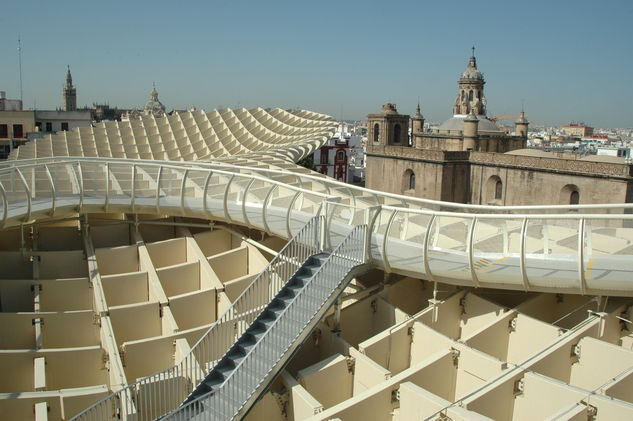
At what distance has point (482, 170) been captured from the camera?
4197 cm

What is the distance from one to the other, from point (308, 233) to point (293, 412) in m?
3.41

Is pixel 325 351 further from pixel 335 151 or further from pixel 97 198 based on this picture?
pixel 335 151

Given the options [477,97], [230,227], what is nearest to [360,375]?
[230,227]

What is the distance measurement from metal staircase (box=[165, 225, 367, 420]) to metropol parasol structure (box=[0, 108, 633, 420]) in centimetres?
3

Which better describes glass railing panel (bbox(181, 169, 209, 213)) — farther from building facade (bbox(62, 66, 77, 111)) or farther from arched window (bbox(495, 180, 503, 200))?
building facade (bbox(62, 66, 77, 111))

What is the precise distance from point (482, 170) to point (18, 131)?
47565mm

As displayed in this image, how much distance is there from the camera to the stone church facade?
3456cm

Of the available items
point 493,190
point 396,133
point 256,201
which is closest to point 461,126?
point 396,133

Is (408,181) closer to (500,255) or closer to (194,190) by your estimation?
(194,190)

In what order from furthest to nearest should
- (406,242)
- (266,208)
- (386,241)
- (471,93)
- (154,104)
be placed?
(154,104), (471,93), (266,208), (406,242), (386,241)

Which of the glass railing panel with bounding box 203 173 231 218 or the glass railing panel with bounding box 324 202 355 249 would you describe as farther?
the glass railing panel with bounding box 203 173 231 218

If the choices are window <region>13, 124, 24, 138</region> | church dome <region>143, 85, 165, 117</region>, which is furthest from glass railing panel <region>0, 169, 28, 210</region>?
church dome <region>143, 85, 165, 117</region>

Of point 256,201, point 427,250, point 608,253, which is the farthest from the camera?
point 256,201

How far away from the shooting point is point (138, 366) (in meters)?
9.98
